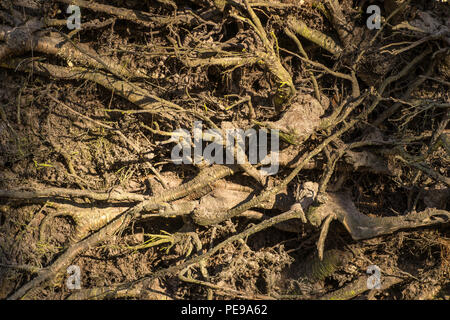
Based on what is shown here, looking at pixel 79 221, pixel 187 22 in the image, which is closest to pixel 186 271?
pixel 79 221

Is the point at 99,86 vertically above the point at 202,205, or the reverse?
the point at 99,86

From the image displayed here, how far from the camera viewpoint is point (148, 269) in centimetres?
301

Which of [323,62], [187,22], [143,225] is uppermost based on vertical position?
[187,22]

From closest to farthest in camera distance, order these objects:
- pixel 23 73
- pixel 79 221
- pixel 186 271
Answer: pixel 186 271
pixel 79 221
pixel 23 73

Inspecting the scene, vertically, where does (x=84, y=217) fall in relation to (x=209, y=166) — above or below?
below

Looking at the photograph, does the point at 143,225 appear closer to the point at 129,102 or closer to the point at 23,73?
the point at 129,102

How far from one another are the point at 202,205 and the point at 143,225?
20.5 inches

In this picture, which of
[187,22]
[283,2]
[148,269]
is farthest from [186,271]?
[283,2]

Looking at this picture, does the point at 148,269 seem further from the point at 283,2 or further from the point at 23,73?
the point at 283,2

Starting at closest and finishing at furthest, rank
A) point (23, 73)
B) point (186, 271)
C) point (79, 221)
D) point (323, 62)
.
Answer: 1. point (186, 271)
2. point (79, 221)
3. point (23, 73)
4. point (323, 62)

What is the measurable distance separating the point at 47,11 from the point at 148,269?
1.97 metres

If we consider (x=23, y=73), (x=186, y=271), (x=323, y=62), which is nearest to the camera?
(x=186, y=271)

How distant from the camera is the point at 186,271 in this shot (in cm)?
270

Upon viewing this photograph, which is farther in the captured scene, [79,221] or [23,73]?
[23,73]
